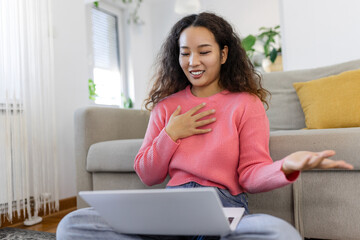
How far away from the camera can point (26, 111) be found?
1.95 meters

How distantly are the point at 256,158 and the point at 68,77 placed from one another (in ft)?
5.67

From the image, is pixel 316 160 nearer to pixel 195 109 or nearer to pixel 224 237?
pixel 224 237

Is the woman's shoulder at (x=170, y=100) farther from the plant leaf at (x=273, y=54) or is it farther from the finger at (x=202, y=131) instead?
the plant leaf at (x=273, y=54)

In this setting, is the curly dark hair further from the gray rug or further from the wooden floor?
the wooden floor

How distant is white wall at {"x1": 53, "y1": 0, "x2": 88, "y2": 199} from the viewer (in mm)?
2234

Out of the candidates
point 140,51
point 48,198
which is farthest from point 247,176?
point 140,51

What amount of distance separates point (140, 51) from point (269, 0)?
4.92ft

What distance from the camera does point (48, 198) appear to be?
79.1 inches

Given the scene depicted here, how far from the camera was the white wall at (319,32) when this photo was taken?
201 cm

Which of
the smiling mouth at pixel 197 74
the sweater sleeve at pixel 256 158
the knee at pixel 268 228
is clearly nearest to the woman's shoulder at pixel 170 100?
the smiling mouth at pixel 197 74

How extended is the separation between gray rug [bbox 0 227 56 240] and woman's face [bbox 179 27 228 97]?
3.45ft

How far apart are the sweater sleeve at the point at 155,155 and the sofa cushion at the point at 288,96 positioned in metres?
0.85

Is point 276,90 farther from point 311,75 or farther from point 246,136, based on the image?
point 246,136

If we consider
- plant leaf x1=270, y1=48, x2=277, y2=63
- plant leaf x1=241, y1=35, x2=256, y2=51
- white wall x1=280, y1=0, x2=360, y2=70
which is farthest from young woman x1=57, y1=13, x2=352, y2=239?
plant leaf x1=241, y1=35, x2=256, y2=51
